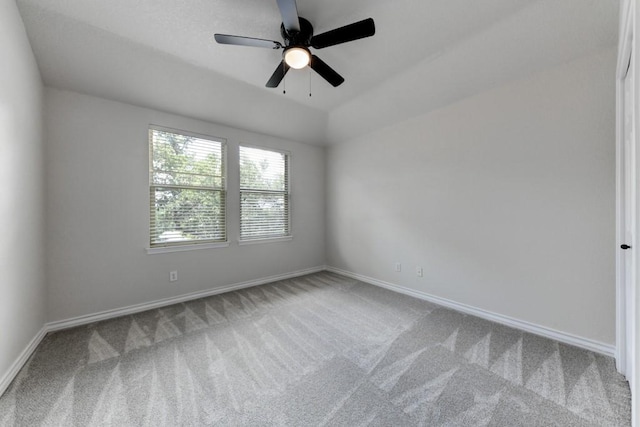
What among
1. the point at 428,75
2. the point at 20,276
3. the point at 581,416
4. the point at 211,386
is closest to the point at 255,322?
the point at 211,386

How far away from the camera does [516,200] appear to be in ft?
8.12

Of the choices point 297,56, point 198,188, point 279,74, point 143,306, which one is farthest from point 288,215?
point 297,56

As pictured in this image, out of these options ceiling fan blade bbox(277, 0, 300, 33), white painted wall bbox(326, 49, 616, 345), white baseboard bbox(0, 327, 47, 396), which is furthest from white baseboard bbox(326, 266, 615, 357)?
white baseboard bbox(0, 327, 47, 396)

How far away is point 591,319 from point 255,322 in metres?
3.15

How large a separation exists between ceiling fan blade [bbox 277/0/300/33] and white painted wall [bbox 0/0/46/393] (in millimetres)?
1880

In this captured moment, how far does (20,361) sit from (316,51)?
368cm

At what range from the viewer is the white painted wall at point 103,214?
2.46 metres

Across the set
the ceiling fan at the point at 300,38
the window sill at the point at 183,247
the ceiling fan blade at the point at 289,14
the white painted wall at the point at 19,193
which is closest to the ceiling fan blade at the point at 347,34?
the ceiling fan at the point at 300,38

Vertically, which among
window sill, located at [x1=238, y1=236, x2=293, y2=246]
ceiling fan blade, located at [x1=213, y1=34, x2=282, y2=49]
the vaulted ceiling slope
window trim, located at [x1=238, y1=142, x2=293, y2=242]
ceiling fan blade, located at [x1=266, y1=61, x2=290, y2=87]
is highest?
the vaulted ceiling slope

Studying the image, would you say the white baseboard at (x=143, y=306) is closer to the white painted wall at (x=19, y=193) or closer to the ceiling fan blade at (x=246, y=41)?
the white painted wall at (x=19, y=193)

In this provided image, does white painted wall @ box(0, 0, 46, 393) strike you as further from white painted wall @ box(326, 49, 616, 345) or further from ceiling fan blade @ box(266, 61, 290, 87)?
white painted wall @ box(326, 49, 616, 345)

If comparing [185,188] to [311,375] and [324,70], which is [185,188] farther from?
[311,375]

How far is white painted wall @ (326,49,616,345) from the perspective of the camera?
206 cm

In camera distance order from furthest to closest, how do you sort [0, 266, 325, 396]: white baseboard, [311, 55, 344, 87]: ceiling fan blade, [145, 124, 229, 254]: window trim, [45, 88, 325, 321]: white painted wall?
[145, 124, 229, 254]: window trim < [45, 88, 325, 321]: white painted wall < [311, 55, 344, 87]: ceiling fan blade < [0, 266, 325, 396]: white baseboard
